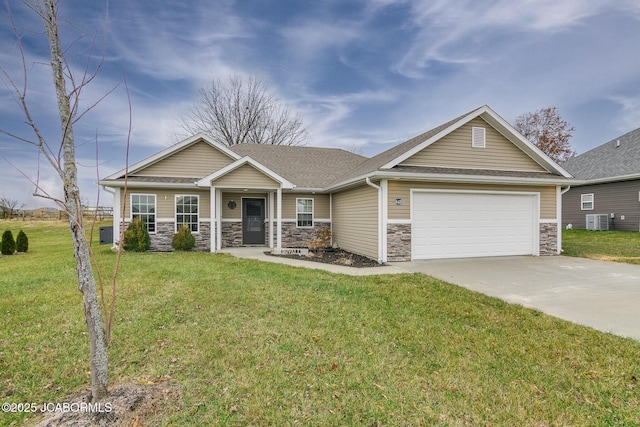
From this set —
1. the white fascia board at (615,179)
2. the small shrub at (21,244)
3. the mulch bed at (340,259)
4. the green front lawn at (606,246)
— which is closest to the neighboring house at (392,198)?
the mulch bed at (340,259)

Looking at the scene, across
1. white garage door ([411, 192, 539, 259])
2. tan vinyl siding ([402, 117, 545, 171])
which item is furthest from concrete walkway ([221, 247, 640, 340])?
tan vinyl siding ([402, 117, 545, 171])

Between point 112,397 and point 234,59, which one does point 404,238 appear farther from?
point 234,59

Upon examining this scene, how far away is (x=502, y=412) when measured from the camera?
253 centimetres

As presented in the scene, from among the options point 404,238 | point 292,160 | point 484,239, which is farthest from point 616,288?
point 292,160

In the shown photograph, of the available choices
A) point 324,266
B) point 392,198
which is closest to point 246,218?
point 324,266

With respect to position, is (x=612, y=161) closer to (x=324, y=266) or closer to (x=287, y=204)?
(x=287, y=204)

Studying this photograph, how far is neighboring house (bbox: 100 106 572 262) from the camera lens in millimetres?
9562

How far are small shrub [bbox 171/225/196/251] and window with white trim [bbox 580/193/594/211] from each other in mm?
22376

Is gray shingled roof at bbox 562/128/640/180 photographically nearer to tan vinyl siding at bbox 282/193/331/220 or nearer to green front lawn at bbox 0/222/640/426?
tan vinyl siding at bbox 282/193/331/220

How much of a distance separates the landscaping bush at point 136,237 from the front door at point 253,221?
368 centimetres

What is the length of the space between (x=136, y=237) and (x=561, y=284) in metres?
12.6

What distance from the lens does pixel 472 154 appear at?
10422mm

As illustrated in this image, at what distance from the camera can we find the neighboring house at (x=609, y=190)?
1658 centimetres

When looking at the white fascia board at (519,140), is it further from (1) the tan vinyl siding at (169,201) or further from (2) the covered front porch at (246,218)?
(1) the tan vinyl siding at (169,201)
